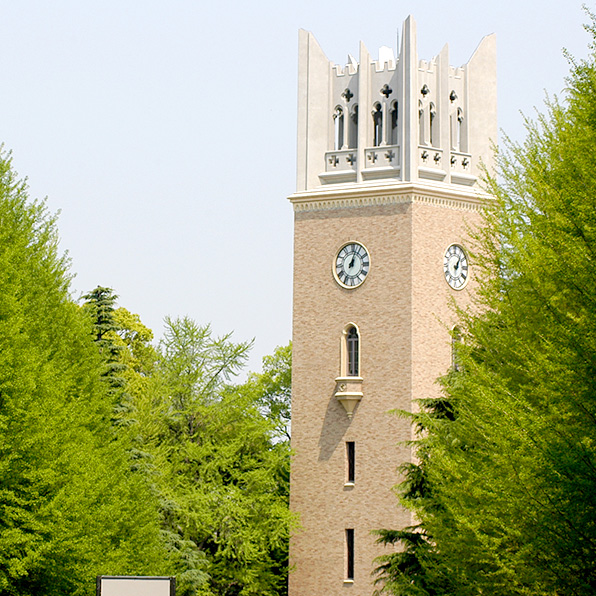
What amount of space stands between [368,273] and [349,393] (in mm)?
4216

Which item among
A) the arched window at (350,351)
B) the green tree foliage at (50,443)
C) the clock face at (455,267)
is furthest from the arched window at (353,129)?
the green tree foliage at (50,443)

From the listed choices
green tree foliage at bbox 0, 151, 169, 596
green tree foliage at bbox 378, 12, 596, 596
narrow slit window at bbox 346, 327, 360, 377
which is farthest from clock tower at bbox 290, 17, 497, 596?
green tree foliage at bbox 378, 12, 596, 596

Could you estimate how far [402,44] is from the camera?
171 feet

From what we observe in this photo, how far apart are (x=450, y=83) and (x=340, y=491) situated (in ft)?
48.8

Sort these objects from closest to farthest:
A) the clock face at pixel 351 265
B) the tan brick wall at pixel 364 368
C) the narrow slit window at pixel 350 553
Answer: the tan brick wall at pixel 364 368 < the narrow slit window at pixel 350 553 < the clock face at pixel 351 265

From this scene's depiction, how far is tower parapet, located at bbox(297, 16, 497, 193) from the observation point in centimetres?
5150

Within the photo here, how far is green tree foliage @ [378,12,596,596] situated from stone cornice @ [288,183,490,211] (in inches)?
1005

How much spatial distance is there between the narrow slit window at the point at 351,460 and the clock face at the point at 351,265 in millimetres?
5433

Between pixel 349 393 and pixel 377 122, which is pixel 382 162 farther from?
pixel 349 393

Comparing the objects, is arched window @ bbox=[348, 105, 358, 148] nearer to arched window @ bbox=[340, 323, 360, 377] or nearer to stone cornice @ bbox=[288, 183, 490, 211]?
stone cornice @ bbox=[288, 183, 490, 211]

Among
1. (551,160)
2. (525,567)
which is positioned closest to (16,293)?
(551,160)

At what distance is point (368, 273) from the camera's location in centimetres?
5122

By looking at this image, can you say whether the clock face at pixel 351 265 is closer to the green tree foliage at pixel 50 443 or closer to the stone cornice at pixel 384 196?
the stone cornice at pixel 384 196

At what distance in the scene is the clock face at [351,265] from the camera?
51.4 metres
